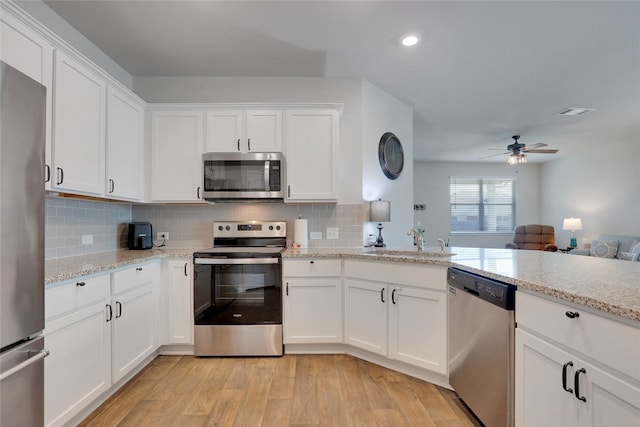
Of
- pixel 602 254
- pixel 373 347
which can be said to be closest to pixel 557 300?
pixel 373 347

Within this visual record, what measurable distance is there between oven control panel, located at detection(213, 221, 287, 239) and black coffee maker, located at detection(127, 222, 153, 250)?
627 millimetres

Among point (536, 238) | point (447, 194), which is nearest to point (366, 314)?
point (536, 238)

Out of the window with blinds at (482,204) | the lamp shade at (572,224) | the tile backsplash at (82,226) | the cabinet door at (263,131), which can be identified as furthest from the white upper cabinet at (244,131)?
the lamp shade at (572,224)

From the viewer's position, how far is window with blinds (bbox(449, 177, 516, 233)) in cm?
785

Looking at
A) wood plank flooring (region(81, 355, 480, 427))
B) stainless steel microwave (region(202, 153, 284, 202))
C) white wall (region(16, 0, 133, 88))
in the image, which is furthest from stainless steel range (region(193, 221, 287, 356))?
white wall (region(16, 0, 133, 88))

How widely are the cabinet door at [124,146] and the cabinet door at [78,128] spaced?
97 mm

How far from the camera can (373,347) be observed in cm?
239

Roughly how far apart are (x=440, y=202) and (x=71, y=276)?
7720 millimetres

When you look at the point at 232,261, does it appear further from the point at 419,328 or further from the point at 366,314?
the point at 419,328

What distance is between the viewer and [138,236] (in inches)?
110

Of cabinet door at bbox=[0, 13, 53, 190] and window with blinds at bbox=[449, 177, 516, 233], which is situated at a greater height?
cabinet door at bbox=[0, 13, 53, 190]

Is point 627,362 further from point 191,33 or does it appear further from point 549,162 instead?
point 549,162

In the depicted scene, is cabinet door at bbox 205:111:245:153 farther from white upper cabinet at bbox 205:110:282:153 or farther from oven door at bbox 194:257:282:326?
oven door at bbox 194:257:282:326

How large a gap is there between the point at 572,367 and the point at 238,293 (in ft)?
7.18
